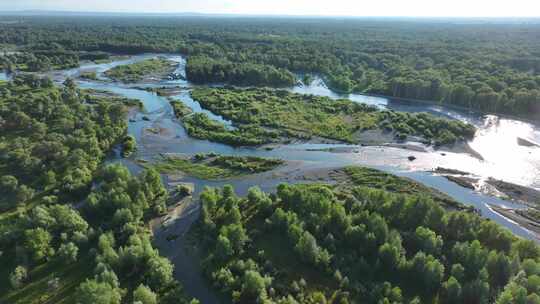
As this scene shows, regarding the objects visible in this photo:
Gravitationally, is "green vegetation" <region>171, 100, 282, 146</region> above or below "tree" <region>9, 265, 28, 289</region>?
above

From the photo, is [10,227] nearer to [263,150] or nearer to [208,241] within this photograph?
[208,241]

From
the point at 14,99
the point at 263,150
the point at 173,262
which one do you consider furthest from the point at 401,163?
the point at 14,99

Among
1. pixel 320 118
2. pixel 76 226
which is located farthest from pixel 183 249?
pixel 320 118

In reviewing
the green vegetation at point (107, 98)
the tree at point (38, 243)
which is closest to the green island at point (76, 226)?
the tree at point (38, 243)

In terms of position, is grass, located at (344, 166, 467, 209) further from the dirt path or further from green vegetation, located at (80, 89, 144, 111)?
green vegetation, located at (80, 89, 144, 111)

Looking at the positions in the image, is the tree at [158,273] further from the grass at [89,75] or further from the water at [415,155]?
the grass at [89,75]

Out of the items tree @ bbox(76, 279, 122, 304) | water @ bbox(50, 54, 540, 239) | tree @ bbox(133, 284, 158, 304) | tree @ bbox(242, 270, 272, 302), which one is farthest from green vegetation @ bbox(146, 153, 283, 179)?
tree @ bbox(76, 279, 122, 304)
